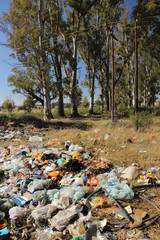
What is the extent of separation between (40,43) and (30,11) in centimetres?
286

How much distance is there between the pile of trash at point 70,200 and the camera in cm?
220

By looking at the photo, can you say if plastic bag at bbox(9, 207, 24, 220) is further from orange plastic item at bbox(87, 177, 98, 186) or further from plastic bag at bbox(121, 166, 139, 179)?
plastic bag at bbox(121, 166, 139, 179)

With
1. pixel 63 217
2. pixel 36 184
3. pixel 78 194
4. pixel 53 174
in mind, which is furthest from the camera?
pixel 53 174

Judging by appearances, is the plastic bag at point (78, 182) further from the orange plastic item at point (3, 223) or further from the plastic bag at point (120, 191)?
the orange plastic item at point (3, 223)

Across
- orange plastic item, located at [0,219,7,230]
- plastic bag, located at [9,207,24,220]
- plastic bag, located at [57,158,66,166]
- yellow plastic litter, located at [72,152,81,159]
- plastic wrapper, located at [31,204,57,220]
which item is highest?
yellow plastic litter, located at [72,152,81,159]

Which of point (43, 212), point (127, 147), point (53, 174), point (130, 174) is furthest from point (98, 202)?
point (127, 147)

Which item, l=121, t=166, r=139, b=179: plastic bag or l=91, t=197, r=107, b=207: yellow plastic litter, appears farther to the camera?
l=121, t=166, r=139, b=179: plastic bag

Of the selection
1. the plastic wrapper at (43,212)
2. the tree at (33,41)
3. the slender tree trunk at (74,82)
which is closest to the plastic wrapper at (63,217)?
the plastic wrapper at (43,212)

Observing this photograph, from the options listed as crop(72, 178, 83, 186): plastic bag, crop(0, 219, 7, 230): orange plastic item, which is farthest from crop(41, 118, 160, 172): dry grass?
crop(0, 219, 7, 230): orange plastic item

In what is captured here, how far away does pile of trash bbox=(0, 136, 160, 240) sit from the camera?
2.20 m

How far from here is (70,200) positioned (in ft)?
8.89

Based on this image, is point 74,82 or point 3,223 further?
point 74,82

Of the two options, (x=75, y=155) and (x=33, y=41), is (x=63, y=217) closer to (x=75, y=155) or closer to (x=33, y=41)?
(x=75, y=155)

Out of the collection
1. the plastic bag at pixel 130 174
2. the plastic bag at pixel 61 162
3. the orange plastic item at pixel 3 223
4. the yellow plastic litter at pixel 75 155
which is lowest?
the orange plastic item at pixel 3 223
